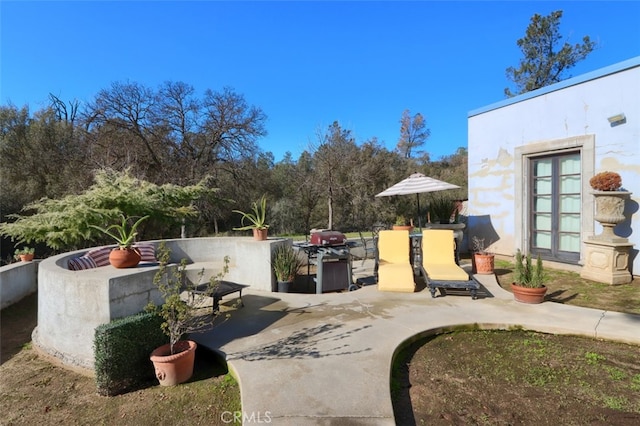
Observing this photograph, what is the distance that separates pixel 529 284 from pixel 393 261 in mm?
2303

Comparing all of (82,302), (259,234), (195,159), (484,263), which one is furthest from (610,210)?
(195,159)

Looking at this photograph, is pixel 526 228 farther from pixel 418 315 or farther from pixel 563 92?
pixel 418 315

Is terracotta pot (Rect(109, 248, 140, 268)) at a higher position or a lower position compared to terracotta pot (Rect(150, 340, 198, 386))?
higher

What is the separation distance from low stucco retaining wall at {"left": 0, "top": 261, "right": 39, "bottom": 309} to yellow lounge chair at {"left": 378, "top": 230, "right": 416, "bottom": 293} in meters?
7.03

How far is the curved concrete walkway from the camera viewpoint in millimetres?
2318

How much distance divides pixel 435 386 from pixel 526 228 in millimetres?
6532

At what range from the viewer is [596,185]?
19.1 feet

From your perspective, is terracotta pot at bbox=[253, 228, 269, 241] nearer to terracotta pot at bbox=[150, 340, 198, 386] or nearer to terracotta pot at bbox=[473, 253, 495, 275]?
terracotta pot at bbox=[150, 340, 198, 386]

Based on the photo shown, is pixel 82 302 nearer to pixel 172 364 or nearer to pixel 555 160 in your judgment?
pixel 172 364

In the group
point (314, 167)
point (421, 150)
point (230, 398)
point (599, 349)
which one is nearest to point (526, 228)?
point (599, 349)

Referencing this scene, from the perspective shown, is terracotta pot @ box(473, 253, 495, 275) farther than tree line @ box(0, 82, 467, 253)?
No

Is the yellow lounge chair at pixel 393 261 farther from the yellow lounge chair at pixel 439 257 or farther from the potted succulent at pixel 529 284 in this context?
the potted succulent at pixel 529 284

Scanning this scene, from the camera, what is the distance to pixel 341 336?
11.7 feet

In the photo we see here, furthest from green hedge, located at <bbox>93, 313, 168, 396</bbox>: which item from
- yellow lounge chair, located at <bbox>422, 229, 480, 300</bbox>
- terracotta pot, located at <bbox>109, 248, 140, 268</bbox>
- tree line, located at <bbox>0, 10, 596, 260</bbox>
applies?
tree line, located at <bbox>0, 10, 596, 260</bbox>
